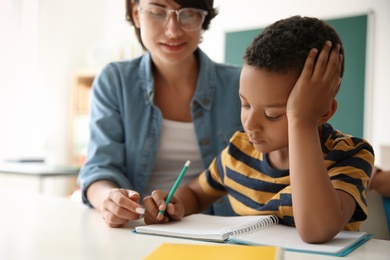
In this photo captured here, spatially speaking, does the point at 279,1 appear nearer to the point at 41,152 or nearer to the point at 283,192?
the point at 41,152

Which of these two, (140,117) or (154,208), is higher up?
(140,117)

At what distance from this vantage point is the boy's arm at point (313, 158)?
0.81 metres

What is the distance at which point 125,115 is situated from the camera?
1462 millimetres

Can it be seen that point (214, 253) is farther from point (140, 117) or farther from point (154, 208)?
point (140, 117)

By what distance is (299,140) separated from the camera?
2.73ft

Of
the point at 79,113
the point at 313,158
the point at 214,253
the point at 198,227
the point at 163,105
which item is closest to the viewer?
the point at 214,253

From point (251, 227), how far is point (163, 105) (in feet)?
2.37

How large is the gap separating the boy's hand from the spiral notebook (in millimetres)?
17

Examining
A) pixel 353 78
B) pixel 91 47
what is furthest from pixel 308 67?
pixel 91 47

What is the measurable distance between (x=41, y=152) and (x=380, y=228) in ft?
13.1

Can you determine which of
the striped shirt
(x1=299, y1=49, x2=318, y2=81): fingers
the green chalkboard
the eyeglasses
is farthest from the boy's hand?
the green chalkboard

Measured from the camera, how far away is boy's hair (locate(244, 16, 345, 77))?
881 mm

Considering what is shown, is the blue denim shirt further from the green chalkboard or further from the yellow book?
the green chalkboard

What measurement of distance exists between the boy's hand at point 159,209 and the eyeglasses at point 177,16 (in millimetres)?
573
